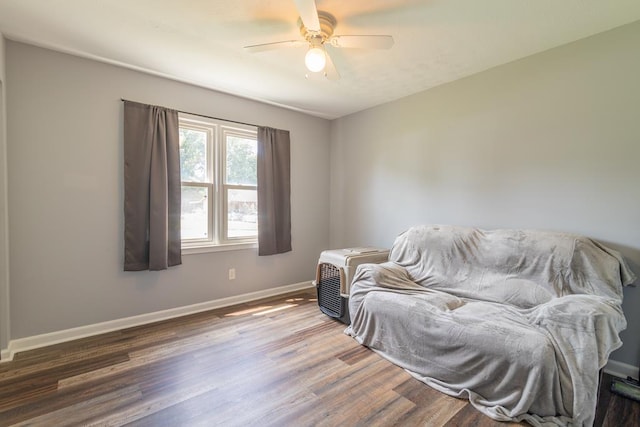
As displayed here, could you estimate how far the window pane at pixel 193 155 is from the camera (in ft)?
10.5

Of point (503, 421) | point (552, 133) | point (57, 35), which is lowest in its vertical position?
point (503, 421)

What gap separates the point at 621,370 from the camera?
7.03ft

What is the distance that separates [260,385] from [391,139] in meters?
3.02

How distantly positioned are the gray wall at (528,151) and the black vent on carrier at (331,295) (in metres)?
0.97

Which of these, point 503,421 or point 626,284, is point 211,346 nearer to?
point 503,421

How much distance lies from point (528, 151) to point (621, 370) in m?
1.80

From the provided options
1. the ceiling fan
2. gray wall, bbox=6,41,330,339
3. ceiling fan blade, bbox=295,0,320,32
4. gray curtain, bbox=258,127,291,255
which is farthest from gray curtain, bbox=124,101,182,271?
ceiling fan blade, bbox=295,0,320,32

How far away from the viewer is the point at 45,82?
97.3 inches

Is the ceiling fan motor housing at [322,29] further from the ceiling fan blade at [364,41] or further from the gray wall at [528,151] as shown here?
the gray wall at [528,151]

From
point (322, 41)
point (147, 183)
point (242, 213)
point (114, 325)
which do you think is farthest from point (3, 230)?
point (322, 41)

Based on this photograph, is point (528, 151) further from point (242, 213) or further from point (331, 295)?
point (242, 213)

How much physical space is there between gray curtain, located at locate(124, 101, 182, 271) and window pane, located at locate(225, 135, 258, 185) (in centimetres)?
69

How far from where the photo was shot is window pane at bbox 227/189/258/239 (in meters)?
3.59

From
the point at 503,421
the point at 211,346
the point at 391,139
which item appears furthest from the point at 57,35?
the point at 503,421
